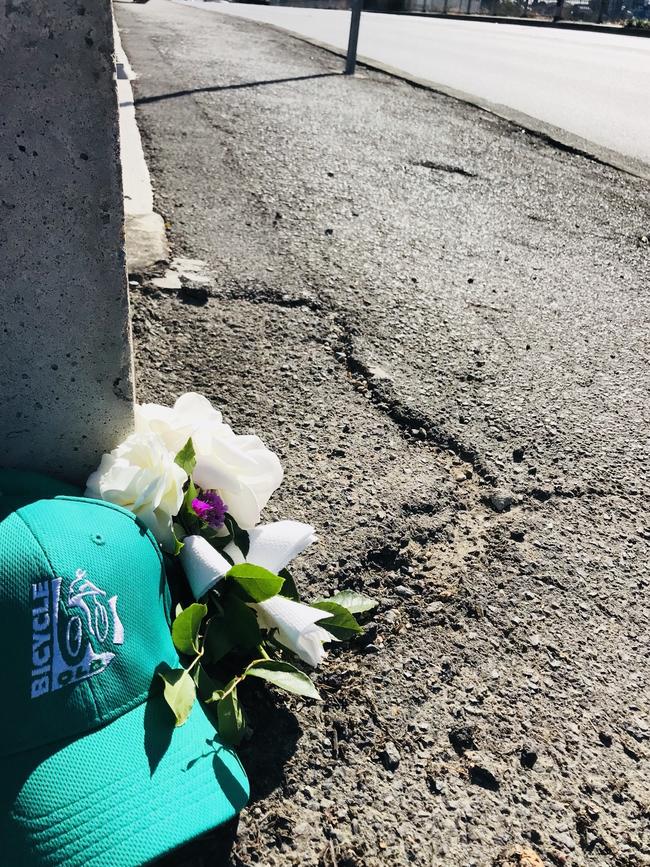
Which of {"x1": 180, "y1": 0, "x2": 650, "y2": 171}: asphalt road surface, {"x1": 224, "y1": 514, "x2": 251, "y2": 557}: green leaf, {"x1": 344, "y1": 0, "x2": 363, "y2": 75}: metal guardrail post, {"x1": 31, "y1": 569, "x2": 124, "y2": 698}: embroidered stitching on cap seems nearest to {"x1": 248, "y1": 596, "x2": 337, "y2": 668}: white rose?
{"x1": 224, "y1": 514, "x2": 251, "y2": 557}: green leaf

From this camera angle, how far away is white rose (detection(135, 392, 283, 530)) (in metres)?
1.67

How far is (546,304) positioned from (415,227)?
0.95 m

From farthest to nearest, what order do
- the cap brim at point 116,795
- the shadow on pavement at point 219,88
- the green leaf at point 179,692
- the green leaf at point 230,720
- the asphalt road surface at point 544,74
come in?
the asphalt road surface at point 544,74, the shadow on pavement at point 219,88, the green leaf at point 230,720, the green leaf at point 179,692, the cap brim at point 116,795

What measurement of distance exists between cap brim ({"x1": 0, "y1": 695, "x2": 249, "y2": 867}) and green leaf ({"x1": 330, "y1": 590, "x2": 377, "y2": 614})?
533 mm

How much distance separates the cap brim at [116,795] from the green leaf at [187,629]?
0.58ft

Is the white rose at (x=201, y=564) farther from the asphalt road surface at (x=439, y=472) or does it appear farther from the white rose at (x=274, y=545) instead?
the asphalt road surface at (x=439, y=472)

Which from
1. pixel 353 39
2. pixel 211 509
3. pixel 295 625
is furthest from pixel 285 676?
pixel 353 39

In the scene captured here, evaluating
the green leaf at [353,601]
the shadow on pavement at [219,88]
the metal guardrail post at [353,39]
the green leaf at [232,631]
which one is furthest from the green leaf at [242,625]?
the metal guardrail post at [353,39]

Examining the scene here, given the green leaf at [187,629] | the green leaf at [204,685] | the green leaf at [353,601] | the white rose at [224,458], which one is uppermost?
the white rose at [224,458]

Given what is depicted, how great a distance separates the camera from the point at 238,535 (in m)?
1.65

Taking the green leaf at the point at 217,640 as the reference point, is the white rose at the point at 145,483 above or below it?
above

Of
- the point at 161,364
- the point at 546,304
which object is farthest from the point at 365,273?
the point at 161,364

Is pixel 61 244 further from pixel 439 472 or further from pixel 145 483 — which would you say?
pixel 439 472

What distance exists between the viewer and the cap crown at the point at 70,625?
3.75ft
